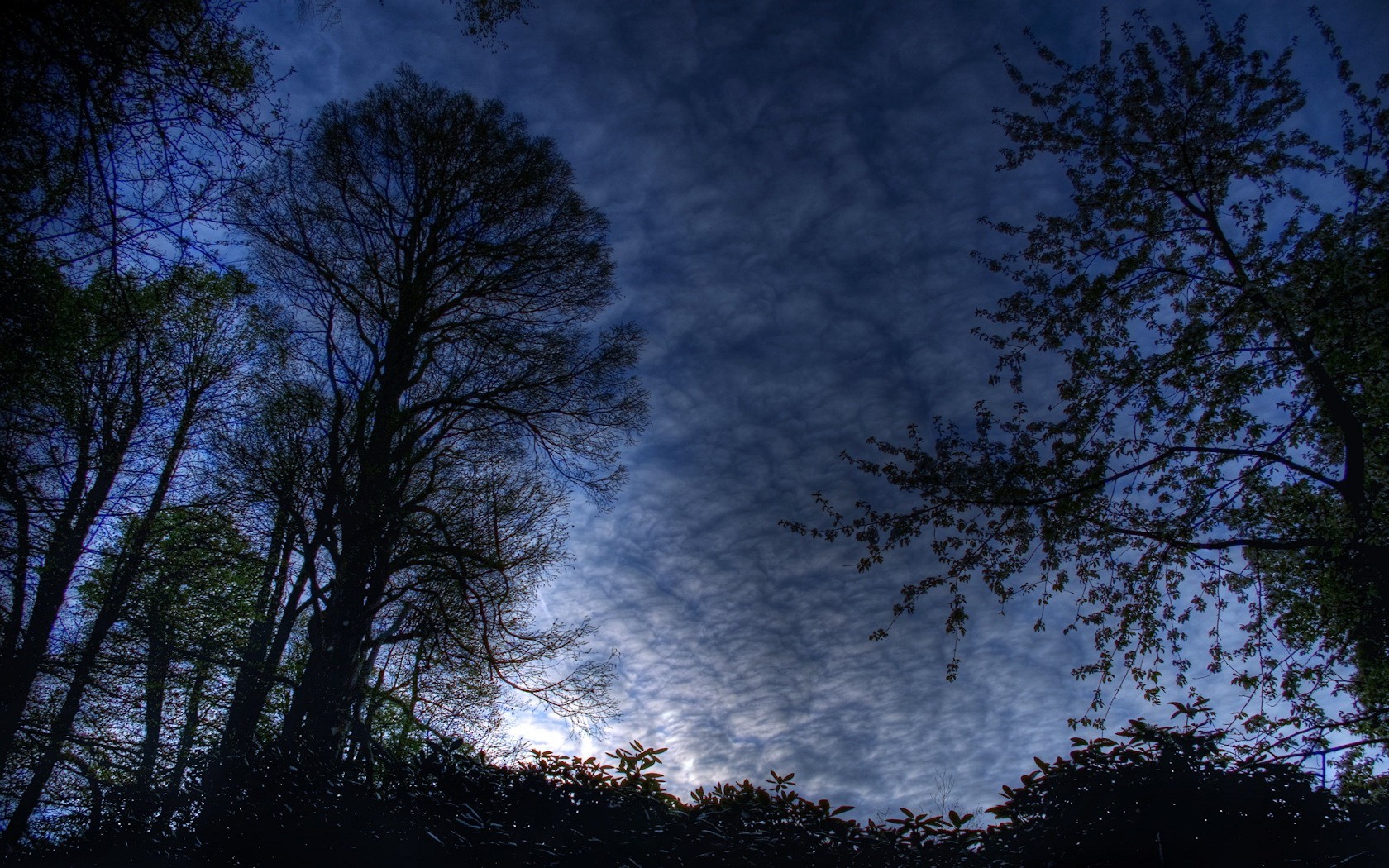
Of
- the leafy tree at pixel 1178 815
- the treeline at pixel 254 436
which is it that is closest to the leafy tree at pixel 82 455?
the treeline at pixel 254 436

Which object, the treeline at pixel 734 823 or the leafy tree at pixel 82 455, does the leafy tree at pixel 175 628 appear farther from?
the treeline at pixel 734 823

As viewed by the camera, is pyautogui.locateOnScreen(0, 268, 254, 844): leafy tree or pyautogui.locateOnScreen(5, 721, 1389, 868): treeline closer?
pyautogui.locateOnScreen(5, 721, 1389, 868): treeline

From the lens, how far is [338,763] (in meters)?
4.20

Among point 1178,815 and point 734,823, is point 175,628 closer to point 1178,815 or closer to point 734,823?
point 734,823

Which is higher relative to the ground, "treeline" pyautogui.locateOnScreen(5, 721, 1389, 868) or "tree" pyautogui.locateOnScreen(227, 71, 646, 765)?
"tree" pyautogui.locateOnScreen(227, 71, 646, 765)

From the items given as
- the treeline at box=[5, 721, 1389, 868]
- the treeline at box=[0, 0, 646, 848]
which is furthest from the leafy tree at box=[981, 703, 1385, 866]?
the treeline at box=[0, 0, 646, 848]

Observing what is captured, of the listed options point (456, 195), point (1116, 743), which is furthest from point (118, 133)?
point (1116, 743)

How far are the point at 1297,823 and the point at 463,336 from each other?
936 centimetres

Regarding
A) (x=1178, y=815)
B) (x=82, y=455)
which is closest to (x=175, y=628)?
(x=82, y=455)

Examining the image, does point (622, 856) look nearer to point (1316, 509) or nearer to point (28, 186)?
point (28, 186)

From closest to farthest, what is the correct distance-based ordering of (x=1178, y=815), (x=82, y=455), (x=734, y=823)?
1. (x=1178, y=815)
2. (x=734, y=823)
3. (x=82, y=455)

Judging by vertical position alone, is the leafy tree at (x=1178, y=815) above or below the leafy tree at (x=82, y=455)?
below

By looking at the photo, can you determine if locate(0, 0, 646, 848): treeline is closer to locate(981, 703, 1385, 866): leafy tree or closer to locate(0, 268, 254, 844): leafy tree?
locate(0, 268, 254, 844): leafy tree

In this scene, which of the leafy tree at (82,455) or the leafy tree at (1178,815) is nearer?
the leafy tree at (1178,815)
